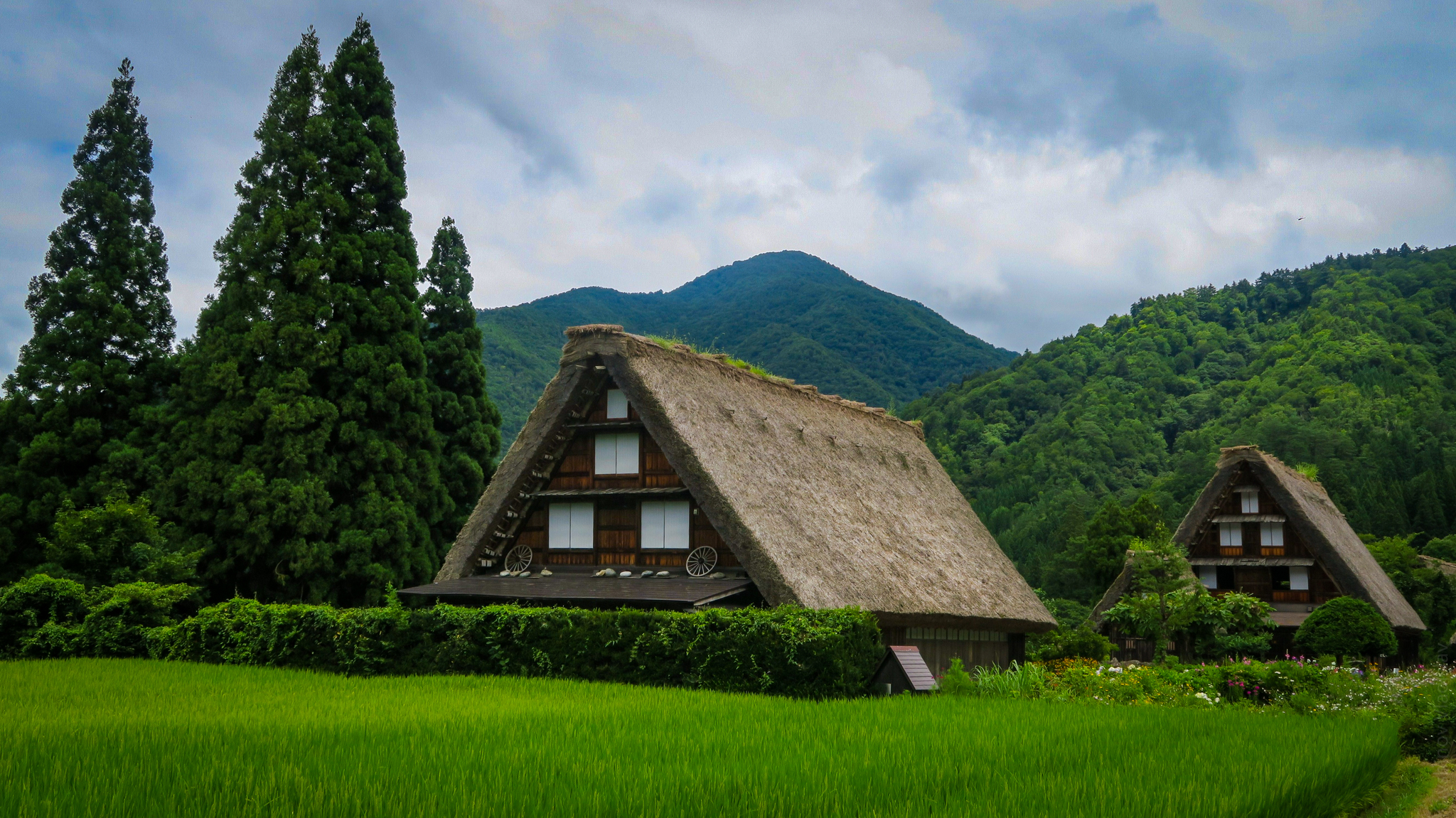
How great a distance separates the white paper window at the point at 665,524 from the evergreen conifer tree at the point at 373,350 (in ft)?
28.1

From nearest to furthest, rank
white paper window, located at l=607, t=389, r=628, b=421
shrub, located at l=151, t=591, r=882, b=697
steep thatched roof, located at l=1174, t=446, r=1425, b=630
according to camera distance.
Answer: shrub, located at l=151, t=591, r=882, b=697, white paper window, located at l=607, t=389, r=628, b=421, steep thatched roof, located at l=1174, t=446, r=1425, b=630

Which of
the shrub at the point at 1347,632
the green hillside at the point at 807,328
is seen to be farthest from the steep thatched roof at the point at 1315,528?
the green hillside at the point at 807,328

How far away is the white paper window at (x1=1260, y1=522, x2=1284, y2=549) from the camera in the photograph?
3341 centimetres

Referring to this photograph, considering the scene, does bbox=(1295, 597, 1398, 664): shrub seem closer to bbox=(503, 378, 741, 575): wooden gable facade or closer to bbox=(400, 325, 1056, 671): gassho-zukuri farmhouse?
bbox=(400, 325, 1056, 671): gassho-zukuri farmhouse

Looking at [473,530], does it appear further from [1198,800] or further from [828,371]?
[828,371]

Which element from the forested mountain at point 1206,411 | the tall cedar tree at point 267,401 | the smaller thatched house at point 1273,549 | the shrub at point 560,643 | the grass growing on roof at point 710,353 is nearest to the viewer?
the shrub at point 560,643

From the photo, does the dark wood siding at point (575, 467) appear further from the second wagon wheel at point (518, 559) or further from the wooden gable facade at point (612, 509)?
the second wagon wheel at point (518, 559)

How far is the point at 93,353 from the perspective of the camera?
88.0ft

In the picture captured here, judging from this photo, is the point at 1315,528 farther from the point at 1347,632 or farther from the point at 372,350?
the point at 372,350

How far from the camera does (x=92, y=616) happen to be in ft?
64.7

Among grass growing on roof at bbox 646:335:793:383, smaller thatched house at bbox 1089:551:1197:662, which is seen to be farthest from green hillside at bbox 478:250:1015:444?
grass growing on roof at bbox 646:335:793:383

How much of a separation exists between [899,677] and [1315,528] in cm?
2260

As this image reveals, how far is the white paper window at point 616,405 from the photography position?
66.2ft

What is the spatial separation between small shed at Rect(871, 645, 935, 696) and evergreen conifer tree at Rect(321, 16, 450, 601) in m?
14.2
